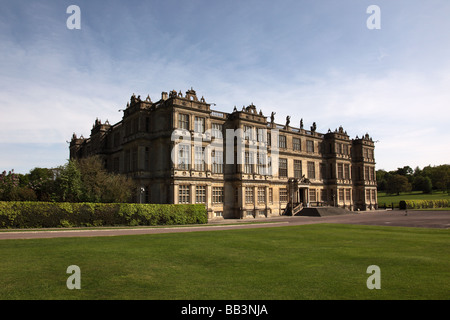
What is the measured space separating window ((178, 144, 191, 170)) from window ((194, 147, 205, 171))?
4.08 feet

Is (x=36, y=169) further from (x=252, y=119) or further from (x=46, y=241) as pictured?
(x=46, y=241)

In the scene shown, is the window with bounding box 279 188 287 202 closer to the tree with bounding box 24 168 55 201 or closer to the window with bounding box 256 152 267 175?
the window with bounding box 256 152 267 175

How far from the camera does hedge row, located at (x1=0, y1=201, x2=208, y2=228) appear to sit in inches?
965

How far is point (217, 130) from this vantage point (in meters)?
44.8

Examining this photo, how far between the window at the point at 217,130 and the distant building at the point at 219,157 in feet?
0.48

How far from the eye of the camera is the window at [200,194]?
129 feet

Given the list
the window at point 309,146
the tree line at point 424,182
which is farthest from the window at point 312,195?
the tree line at point 424,182

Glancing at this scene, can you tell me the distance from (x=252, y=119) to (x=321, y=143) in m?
21.8

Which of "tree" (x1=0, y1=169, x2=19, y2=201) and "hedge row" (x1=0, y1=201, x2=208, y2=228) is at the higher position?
"tree" (x1=0, y1=169, x2=19, y2=201)

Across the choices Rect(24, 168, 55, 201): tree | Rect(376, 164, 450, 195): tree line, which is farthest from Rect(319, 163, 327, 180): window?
Rect(376, 164, 450, 195): tree line

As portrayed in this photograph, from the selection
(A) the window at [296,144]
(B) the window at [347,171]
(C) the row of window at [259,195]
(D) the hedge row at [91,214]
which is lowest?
(D) the hedge row at [91,214]

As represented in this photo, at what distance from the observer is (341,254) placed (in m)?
13.1

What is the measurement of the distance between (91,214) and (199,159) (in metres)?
16.2

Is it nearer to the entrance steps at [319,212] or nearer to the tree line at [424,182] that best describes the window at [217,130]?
the entrance steps at [319,212]
